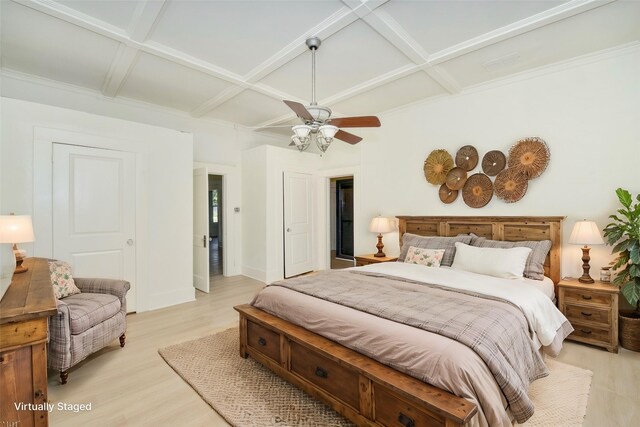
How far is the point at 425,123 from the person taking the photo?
4.39 metres

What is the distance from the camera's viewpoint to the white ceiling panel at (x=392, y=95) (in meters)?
3.75

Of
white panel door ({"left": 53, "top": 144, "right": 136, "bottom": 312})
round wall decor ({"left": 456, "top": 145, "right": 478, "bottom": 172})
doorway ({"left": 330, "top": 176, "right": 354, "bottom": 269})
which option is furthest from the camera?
doorway ({"left": 330, "top": 176, "right": 354, "bottom": 269})

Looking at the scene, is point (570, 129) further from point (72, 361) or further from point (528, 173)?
point (72, 361)

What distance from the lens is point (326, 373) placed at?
1.93 meters

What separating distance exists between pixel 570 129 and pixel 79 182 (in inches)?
222

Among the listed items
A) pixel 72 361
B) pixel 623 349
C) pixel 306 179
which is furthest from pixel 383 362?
pixel 306 179

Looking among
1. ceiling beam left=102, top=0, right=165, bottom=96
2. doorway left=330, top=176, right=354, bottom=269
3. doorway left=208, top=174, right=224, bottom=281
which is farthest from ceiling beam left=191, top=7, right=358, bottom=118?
doorway left=208, top=174, right=224, bottom=281

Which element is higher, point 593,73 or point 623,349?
point 593,73

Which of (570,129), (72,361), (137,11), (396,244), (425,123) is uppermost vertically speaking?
(137,11)

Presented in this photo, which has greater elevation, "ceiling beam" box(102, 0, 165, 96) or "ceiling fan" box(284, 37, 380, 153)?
"ceiling beam" box(102, 0, 165, 96)

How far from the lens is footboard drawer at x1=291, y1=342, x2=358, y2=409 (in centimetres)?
179

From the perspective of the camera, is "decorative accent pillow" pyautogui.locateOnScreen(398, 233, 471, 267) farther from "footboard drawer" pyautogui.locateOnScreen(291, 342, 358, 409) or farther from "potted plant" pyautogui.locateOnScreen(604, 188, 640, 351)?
"footboard drawer" pyautogui.locateOnScreen(291, 342, 358, 409)

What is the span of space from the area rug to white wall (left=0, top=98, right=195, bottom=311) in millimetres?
1533

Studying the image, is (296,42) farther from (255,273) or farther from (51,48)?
(255,273)
